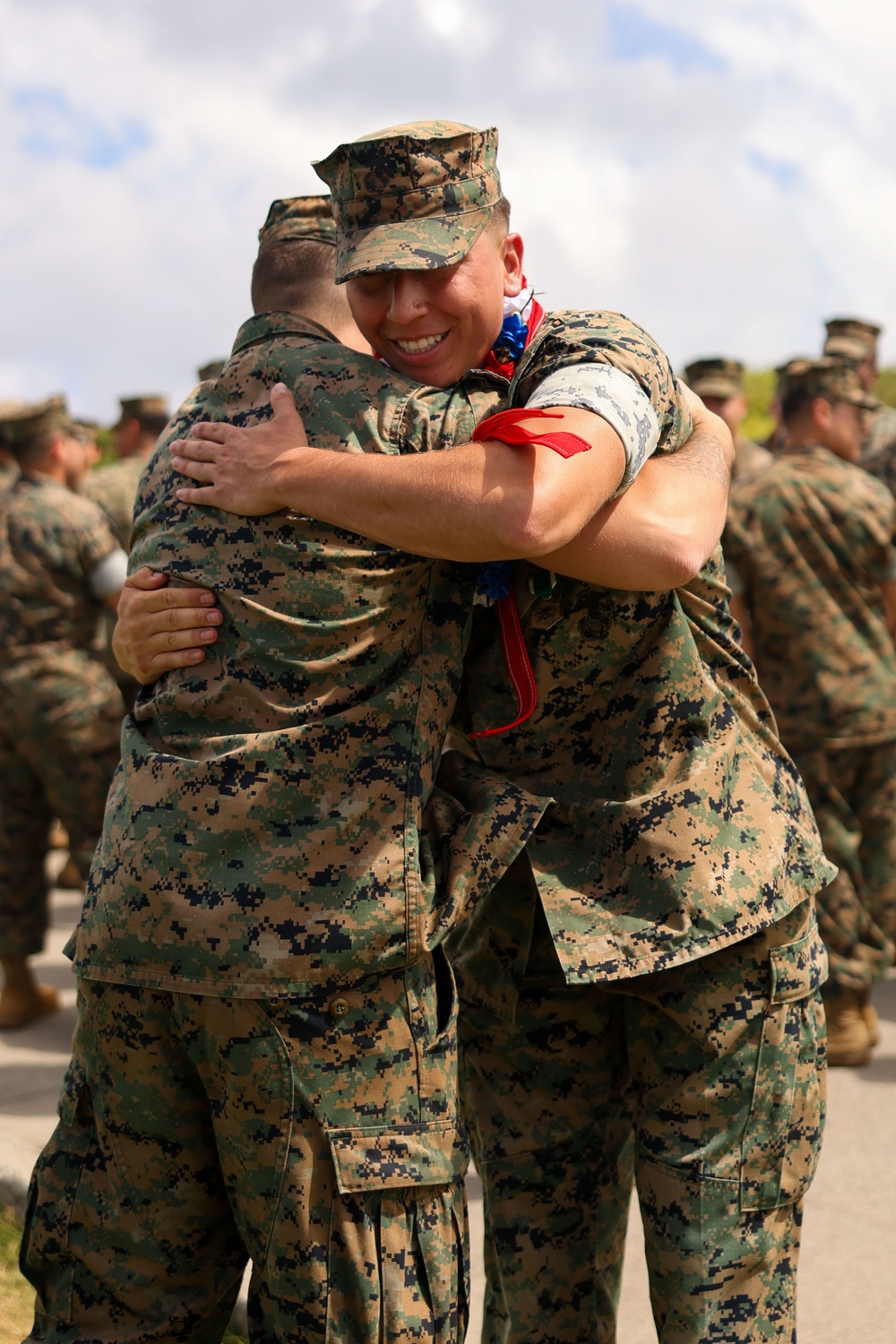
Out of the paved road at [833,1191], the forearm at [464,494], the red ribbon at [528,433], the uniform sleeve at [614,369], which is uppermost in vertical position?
the uniform sleeve at [614,369]

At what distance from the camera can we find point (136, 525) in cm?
266

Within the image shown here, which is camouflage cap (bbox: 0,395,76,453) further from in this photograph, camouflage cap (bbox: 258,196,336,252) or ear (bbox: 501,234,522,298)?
ear (bbox: 501,234,522,298)

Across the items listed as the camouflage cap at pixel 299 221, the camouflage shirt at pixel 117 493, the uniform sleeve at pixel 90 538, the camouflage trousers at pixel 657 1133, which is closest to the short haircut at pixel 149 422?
the camouflage shirt at pixel 117 493

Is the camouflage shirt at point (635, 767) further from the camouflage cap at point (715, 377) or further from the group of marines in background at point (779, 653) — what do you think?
the camouflage cap at point (715, 377)

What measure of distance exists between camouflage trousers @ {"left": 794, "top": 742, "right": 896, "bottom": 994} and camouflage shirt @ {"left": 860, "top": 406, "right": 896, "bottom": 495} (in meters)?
2.40

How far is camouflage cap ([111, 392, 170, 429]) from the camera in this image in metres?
10.4

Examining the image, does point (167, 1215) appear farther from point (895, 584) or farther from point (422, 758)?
point (895, 584)

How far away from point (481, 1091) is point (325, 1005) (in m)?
0.77

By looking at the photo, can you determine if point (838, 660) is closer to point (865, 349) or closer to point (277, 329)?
point (277, 329)

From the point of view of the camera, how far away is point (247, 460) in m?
2.38

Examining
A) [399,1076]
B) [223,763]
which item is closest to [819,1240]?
[399,1076]

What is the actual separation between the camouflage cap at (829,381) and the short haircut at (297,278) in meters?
3.68

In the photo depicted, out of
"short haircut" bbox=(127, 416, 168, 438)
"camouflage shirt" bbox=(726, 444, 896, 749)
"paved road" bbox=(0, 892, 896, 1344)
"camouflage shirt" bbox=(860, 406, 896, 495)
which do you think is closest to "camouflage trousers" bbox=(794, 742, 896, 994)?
"camouflage shirt" bbox=(726, 444, 896, 749)

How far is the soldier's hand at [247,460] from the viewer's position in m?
2.34
